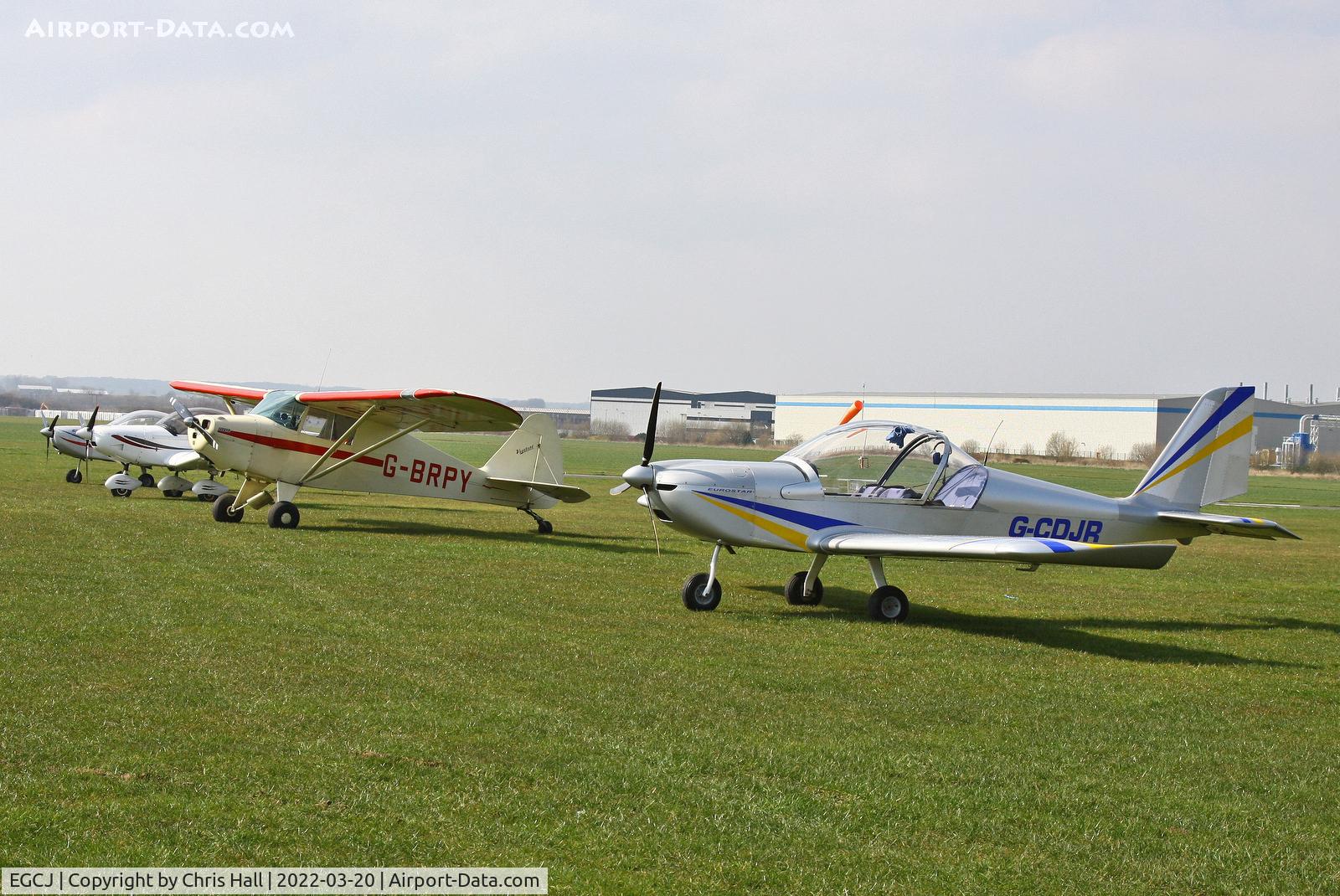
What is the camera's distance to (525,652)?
900 centimetres

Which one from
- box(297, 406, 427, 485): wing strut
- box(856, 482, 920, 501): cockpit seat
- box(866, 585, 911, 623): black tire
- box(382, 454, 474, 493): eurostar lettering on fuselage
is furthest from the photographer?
box(382, 454, 474, 493): eurostar lettering on fuselage

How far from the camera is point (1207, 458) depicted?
1300 centimetres

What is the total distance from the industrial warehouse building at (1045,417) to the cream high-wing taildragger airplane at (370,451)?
53.2m

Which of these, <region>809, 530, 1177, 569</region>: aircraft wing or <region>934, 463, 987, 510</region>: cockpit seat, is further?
<region>934, 463, 987, 510</region>: cockpit seat

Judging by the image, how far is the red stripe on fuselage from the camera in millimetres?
19312

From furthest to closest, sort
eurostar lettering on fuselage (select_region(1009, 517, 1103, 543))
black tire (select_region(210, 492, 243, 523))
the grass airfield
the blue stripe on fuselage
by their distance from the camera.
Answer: black tire (select_region(210, 492, 243, 523))
eurostar lettering on fuselage (select_region(1009, 517, 1103, 543))
the blue stripe on fuselage
the grass airfield

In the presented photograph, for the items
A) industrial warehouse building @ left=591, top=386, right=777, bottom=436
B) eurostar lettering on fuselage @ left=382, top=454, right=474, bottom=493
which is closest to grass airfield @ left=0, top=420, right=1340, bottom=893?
eurostar lettering on fuselage @ left=382, top=454, right=474, bottom=493

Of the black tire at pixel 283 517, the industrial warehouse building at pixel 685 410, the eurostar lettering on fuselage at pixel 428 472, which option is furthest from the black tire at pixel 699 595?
the industrial warehouse building at pixel 685 410

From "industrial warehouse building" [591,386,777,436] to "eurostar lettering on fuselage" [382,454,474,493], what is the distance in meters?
85.2

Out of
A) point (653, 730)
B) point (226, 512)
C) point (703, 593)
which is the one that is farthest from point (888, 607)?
point (226, 512)

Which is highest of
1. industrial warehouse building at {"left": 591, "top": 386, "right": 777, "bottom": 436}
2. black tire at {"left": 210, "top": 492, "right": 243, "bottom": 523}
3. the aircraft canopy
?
industrial warehouse building at {"left": 591, "top": 386, "right": 777, "bottom": 436}

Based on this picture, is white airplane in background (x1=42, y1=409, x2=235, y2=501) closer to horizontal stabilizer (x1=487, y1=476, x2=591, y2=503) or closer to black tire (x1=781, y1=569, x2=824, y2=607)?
horizontal stabilizer (x1=487, y1=476, x2=591, y2=503)

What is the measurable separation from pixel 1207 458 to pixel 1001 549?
389 centimetres

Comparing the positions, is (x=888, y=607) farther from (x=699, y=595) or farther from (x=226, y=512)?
(x=226, y=512)
